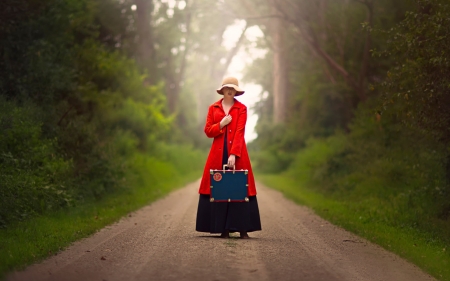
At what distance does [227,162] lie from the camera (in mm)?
11328

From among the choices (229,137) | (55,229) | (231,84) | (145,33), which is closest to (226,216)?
(229,137)

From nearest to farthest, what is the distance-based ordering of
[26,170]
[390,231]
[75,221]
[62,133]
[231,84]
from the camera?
[231,84] < [390,231] < [75,221] < [26,170] < [62,133]

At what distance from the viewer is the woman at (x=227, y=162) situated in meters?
11.2

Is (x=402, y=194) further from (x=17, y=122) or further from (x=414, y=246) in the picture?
(x=17, y=122)

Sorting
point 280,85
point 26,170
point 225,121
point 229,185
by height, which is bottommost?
point 229,185

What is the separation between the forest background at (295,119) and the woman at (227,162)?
90.5 inches

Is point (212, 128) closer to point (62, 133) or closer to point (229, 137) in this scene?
point (229, 137)

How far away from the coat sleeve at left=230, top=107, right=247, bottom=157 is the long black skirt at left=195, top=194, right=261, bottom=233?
836mm

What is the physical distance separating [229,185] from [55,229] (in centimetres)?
319

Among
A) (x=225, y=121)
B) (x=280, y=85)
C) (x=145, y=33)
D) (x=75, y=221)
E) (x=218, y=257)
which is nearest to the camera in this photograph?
(x=218, y=257)

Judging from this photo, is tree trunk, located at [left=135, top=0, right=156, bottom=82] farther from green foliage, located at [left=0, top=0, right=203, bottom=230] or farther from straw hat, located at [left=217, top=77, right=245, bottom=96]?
straw hat, located at [left=217, top=77, right=245, bottom=96]

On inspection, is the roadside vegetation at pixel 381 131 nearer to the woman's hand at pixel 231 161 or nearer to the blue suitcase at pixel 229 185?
the blue suitcase at pixel 229 185

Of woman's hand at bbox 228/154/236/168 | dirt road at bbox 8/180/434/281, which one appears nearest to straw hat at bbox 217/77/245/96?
woman's hand at bbox 228/154/236/168

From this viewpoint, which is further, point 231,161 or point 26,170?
point 26,170
